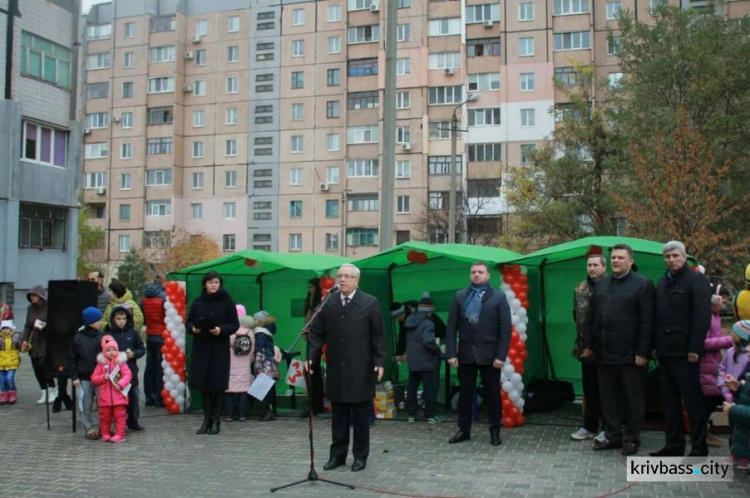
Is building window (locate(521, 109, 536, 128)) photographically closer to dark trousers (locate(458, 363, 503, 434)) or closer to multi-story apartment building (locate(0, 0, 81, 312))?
multi-story apartment building (locate(0, 0, 81, 312))

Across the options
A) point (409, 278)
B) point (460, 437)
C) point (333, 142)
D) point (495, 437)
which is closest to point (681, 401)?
point (495, 437)

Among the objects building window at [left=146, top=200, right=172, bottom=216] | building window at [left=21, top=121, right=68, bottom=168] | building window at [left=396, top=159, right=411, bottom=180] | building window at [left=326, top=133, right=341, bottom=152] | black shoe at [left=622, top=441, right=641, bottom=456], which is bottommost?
black shoe at [left=622, top=441, right=641, bottom=456]

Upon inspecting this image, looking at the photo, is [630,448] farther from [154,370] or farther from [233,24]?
[233,24]

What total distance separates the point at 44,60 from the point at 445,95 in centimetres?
2811

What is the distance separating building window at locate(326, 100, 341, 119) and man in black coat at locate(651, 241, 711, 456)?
153 ft

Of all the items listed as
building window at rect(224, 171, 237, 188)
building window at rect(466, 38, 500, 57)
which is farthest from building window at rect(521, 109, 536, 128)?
building window at rect(224, 171, 237, 188)

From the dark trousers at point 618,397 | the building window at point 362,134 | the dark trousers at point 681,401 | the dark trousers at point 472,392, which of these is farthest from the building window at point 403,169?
the dark trousers at point 681,401

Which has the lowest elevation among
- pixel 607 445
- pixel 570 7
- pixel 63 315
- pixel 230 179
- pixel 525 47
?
pixel 607 445

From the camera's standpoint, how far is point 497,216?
151ft

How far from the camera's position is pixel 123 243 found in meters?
57.7

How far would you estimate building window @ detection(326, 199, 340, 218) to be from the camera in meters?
52.7

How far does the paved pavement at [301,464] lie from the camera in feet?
22.2

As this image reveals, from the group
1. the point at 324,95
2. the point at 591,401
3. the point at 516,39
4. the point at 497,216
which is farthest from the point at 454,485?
the point at 324,95

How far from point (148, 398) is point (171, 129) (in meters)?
46.0
